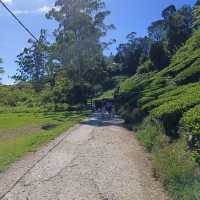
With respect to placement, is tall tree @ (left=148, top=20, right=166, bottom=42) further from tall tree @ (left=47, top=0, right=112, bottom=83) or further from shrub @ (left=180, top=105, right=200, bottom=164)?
shrub @ (left=180, top=105, right=200, bottom=164)

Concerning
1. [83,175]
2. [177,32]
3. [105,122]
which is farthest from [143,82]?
[83,175]

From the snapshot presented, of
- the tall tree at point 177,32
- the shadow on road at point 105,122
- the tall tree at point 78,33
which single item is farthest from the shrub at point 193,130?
the tall tree at point 177,32

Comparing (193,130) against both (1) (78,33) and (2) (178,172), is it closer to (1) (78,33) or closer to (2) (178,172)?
(2) (178,172)

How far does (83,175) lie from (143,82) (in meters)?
34.5

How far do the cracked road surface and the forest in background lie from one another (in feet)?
2.04

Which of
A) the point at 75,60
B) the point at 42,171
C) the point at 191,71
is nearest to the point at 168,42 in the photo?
the point at 75,60

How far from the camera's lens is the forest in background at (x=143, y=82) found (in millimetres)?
10914

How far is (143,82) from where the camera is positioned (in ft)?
151

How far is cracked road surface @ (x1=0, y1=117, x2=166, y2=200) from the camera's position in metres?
10.1

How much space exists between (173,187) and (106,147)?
8.84 metres

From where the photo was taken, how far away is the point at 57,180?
38.0 feet

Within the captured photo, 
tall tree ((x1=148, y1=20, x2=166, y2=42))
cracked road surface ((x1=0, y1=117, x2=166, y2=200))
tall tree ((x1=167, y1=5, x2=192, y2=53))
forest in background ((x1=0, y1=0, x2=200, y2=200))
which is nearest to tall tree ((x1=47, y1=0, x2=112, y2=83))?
forest in background ((x1=0, y1=0, x2=200, y2=200))

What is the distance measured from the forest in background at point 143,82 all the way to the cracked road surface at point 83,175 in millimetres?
623

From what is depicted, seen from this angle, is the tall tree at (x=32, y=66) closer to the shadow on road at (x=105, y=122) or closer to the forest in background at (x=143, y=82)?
the forest in background at (x=143, y=82)
